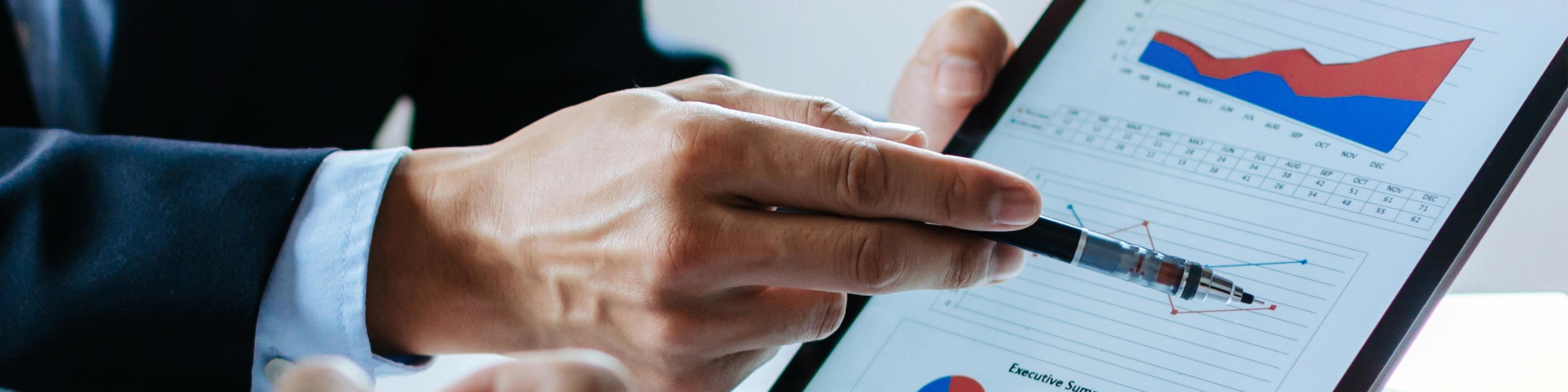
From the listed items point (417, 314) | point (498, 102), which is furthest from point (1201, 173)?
point (498, 102)

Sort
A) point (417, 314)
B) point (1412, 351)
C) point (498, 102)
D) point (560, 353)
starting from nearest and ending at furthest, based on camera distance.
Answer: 1. point (560, 353)
2. point (417, 314)
3. point (1412, 351)
4. point (498, 102)

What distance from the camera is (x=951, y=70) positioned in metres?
0.59

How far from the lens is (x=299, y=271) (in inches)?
17.9

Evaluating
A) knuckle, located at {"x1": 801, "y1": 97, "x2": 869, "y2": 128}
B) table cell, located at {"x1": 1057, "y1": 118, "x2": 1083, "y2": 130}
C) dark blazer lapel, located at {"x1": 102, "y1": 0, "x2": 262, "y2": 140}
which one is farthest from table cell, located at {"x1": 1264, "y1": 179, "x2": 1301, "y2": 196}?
dark blazer lapel, located at {"x1": 102, "y1": 0, "x2": 262, "y2": 140}

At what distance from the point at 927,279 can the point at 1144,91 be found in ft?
0.71

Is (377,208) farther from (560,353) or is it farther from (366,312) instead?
(560,353)

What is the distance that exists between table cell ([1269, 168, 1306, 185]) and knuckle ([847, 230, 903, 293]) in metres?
0.22

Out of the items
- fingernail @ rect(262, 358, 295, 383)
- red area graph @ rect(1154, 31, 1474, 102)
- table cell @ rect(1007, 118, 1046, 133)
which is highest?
red area graph @ rect(1154, 31, 1474, 102)

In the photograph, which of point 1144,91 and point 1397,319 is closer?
point 1397,319

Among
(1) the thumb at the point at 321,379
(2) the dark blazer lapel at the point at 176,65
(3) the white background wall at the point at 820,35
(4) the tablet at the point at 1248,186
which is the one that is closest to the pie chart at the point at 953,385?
(4) the tablet at the point at 1248,186

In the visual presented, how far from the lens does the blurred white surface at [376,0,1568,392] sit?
551 mm

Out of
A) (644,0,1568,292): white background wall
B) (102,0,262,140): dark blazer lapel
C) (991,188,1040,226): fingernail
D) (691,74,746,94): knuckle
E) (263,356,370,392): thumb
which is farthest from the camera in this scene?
(644,0,1568,292): white background wall

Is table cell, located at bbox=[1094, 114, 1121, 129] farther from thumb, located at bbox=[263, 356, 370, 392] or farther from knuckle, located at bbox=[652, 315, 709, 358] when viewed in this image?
thumb, located at bbox=[263, 356, 370, 392]

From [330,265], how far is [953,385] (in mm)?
329
